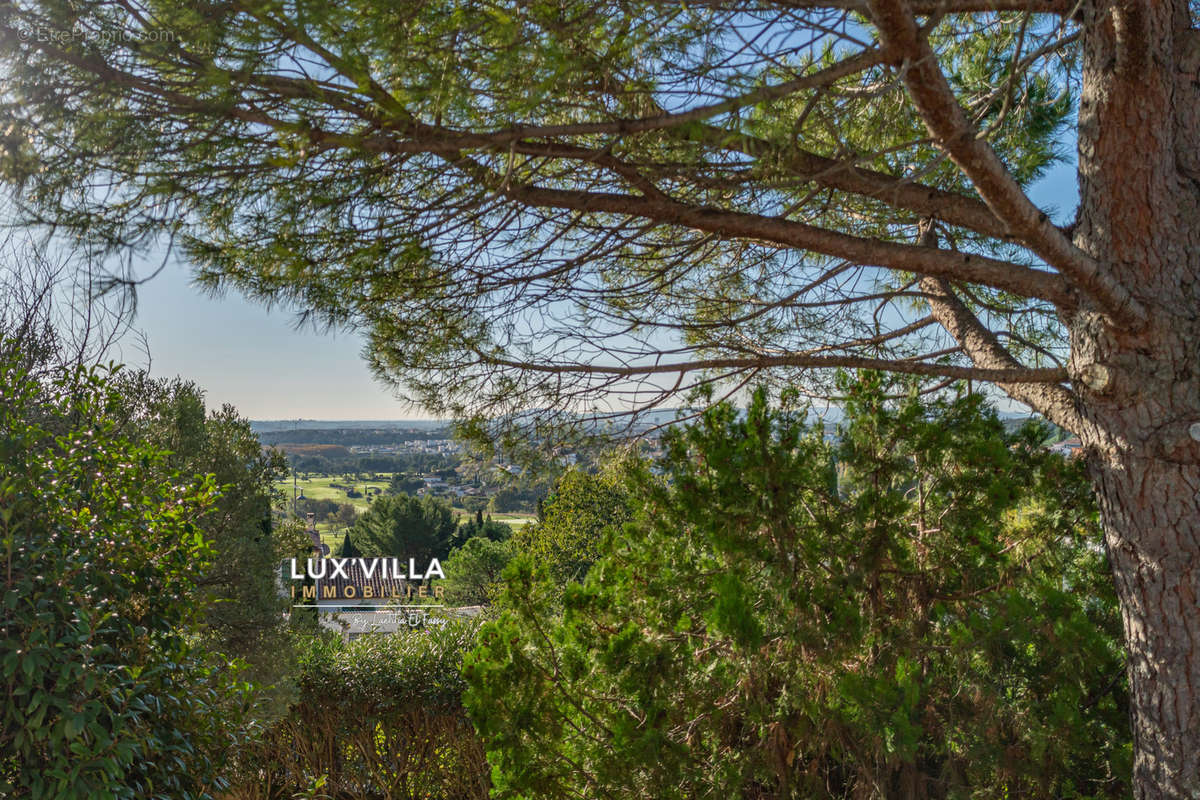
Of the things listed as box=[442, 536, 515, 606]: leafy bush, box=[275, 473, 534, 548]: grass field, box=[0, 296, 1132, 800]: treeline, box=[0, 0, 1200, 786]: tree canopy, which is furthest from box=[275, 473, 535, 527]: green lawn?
box=[0, 296, 1132, 800]: treeline

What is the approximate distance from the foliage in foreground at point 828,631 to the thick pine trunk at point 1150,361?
180 mm

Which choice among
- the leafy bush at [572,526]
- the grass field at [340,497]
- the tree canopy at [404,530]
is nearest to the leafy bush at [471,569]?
the leafy bush at [572,526]

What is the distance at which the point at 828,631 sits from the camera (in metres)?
2.20

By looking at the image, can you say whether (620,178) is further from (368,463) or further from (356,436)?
(368,463)

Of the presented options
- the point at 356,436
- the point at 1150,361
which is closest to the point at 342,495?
the point at 356,436

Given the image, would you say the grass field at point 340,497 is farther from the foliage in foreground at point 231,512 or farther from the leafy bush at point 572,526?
the foliage in foreground at point 231,512

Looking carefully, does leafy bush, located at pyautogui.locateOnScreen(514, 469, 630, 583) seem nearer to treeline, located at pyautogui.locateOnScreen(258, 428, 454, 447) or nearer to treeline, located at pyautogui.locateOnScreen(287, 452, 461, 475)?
treeline, located at pyautogui.locateOnScreen(258, 428, 454, 447)

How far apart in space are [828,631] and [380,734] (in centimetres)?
290

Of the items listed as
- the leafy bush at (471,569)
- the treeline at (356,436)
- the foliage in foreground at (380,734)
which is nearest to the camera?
the foliage in foreground at (380,734)

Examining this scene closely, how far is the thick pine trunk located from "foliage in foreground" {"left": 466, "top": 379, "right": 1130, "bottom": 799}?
0.59 ft

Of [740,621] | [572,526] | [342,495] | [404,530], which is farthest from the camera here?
[342,495]

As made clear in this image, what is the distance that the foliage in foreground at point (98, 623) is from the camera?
1842mm

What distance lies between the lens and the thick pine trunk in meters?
2.05

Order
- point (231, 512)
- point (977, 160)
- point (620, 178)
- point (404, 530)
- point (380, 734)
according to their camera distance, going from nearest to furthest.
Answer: point (977, 160), point (620, 178), point (380, 734), point (231, 512), point (404, 530)
